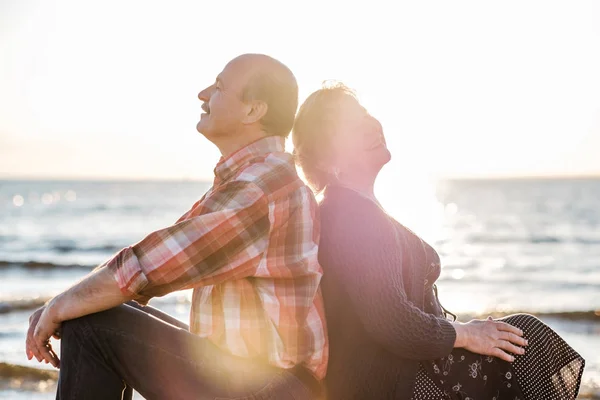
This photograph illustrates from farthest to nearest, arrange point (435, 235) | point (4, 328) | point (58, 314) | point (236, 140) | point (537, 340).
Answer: point (435, 235) < point (4, 328) < point (537, 340) < point (236, 140) < point (58, 314)

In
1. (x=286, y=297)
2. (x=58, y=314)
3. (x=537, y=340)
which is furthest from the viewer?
(x=537, y=340)

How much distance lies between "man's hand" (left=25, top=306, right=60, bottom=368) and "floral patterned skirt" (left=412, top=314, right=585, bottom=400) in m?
1.50

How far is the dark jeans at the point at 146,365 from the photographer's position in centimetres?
250

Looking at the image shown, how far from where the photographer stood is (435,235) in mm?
31234

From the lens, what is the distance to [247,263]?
2.59 metres

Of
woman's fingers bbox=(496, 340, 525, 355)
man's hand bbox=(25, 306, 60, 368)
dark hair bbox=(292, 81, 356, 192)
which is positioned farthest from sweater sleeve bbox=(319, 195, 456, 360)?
man's hand bbox=(25, 306, 60, 368)

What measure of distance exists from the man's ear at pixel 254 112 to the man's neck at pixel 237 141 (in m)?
0.05

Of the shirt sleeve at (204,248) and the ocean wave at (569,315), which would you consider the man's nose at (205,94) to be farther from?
the ocean wave at (569,315)

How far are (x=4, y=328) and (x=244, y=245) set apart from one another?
692 cm

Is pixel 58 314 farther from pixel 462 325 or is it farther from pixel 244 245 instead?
pixel 462 325

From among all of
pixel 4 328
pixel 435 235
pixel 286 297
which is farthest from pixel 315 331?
pixel 435 235

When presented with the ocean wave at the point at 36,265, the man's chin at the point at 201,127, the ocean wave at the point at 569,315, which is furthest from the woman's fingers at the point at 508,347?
the ocean wave at the point at 36,265

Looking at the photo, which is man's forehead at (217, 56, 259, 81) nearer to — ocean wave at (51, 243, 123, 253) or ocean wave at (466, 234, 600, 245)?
ocean wave at (51, 243, 123, 253)

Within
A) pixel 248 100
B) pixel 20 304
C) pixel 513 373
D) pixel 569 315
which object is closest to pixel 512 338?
pixel 513 373
